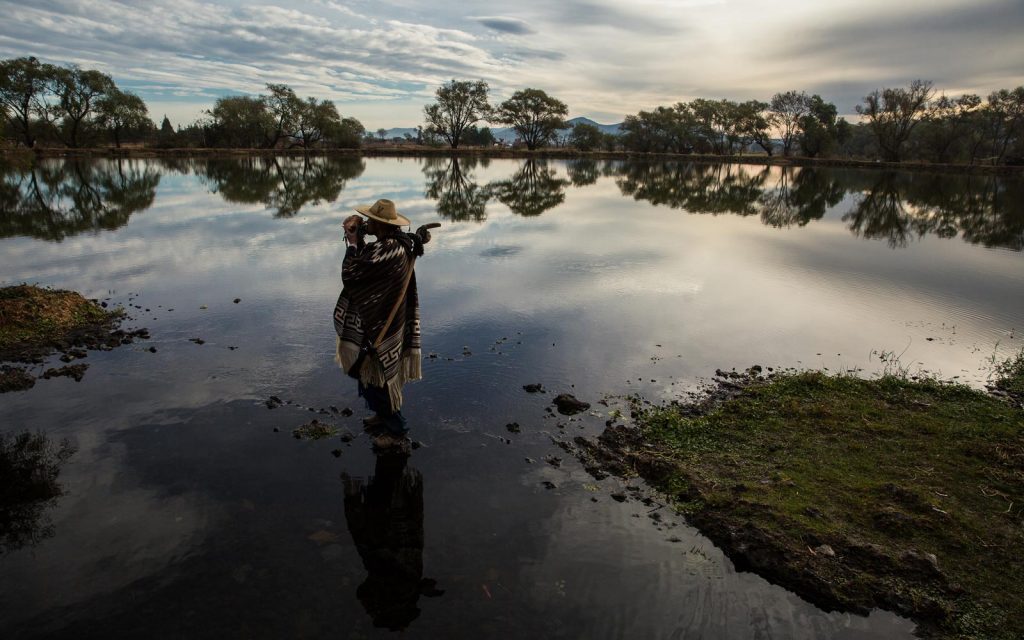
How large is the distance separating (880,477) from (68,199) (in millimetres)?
31889

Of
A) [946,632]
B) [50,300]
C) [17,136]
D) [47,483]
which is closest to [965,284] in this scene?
[946,632]

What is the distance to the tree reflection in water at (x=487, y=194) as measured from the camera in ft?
82.2

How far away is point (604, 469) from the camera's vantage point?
5738 mm

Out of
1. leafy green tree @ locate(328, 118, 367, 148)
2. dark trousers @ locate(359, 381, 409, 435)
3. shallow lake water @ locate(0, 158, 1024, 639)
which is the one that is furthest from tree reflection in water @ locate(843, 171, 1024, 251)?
leafy green tree @ locate(328, 118, 367, 148)

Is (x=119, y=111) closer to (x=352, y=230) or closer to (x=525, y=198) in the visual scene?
(x=525, y=198)

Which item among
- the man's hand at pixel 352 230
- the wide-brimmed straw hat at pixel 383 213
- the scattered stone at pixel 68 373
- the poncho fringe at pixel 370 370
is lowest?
the scattered stone at pixel 68 373

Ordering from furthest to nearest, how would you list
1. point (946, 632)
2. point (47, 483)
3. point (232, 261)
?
point (232, 261) → point (47, 483) → point (946, 632)

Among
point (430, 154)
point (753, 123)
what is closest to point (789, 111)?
point (753, 123)

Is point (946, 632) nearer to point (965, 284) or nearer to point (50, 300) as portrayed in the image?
point (50, 300)

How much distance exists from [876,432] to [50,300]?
500 inches

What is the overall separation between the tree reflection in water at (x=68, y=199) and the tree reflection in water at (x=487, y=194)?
13.1 m

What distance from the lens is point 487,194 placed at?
103 ft

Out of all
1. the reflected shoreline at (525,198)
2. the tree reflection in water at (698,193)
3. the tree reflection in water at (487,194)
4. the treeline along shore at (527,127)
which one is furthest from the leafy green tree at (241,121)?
the tree reflection in water at (698,193)

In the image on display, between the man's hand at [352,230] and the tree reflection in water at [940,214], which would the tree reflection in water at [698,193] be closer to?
the tree reflection in water at [940,214]
